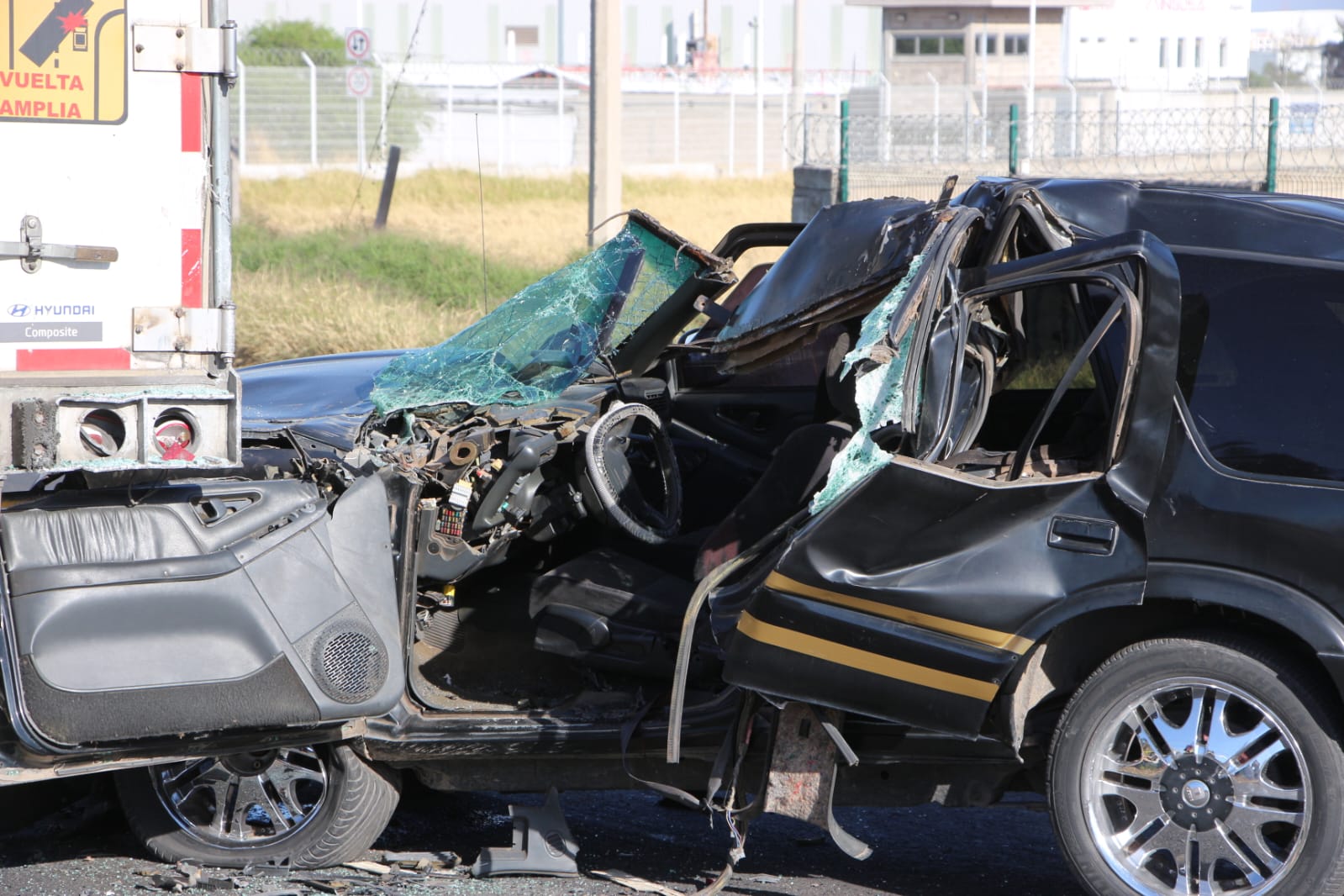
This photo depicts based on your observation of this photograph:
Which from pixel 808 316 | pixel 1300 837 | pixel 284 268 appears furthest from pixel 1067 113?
pixel 1300 837

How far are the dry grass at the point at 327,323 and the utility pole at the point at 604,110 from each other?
1.57 m

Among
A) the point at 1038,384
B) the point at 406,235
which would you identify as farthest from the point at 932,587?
the point at 406,235

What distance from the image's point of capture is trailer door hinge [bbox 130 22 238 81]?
4.24 meters

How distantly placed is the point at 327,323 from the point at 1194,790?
9344mm

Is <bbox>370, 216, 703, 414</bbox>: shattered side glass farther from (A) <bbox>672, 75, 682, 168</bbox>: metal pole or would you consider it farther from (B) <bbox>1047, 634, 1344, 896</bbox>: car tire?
(A) <bbox>672, 75, 682, 168</bbox>: metal pole

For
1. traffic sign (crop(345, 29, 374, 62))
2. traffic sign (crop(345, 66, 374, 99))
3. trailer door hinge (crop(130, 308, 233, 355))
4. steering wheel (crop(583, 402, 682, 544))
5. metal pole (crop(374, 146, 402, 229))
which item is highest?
traffic sign (crop(345, 29, 374, 62))

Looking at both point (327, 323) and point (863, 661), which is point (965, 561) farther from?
point (327, 323)

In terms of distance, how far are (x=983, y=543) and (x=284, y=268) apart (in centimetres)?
1240

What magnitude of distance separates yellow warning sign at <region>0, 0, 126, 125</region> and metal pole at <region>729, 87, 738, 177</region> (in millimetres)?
33705

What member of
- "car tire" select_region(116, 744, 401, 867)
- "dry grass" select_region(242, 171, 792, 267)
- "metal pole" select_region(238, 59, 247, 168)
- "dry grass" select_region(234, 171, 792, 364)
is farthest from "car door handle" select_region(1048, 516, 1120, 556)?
"metal pole" select_region(238, 59, 247, 168)

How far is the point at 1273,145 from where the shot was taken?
1309 cm

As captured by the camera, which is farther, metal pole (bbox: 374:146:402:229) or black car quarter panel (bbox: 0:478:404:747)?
metal pole (bbox: 374:146:402:229)

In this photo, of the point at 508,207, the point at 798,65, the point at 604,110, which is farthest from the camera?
the point at 798,65

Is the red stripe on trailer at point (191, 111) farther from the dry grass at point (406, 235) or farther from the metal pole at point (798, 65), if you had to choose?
the metal pole at point (798, 65)
